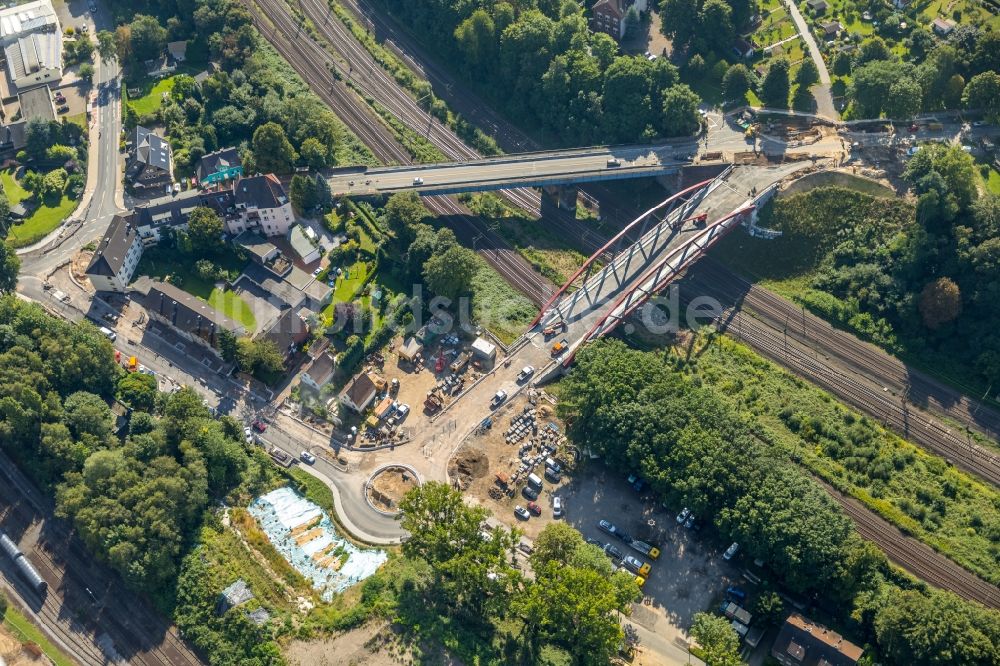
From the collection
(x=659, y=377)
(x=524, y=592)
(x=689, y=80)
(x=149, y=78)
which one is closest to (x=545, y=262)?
(x=659, y=377)

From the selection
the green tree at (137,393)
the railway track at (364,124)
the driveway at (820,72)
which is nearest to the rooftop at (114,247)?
the green tree at (137,393)

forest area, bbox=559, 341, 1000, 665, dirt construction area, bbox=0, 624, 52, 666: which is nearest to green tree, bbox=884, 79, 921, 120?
forest area, bbox=559, 341, 1000, 665

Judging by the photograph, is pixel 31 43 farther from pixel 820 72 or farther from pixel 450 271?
pixel 820 72

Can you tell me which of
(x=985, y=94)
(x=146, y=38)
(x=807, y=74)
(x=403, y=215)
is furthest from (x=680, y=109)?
(x=146, y=38)

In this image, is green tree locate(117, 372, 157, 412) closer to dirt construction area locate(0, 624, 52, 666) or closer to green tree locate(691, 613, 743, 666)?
dirt construction area locate(0, 624, 52, 666)

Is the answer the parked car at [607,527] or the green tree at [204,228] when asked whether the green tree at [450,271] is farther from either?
the parked car at [607,527]
